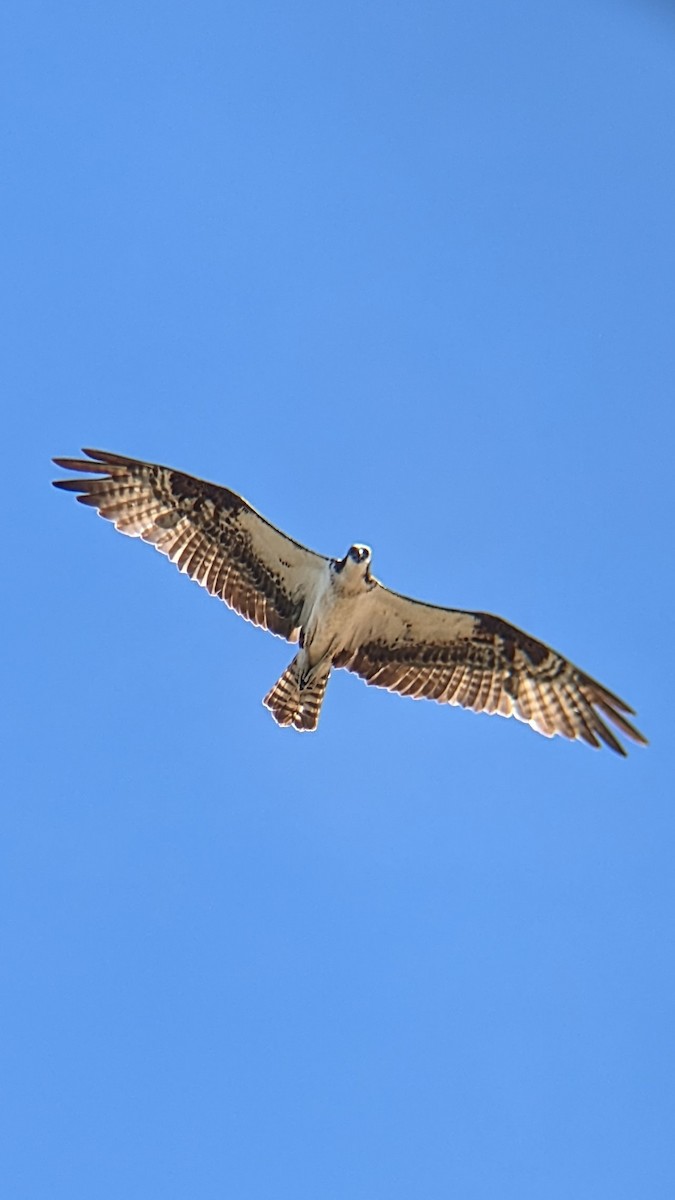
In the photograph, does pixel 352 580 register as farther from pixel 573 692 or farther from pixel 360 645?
pixel 573 692

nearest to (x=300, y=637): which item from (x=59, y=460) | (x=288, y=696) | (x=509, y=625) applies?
(x=288, y=696)

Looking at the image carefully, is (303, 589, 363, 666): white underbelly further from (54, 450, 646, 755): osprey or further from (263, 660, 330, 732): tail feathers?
(263, 660, 330, 732): tail feathers

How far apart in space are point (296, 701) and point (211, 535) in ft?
5.76

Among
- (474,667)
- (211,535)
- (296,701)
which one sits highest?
(474,667)

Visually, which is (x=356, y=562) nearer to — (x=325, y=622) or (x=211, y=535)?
(x=325, y=622)

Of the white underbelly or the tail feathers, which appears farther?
the tail feathers

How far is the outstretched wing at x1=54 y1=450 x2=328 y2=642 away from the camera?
10.7 m

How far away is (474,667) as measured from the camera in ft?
36.3

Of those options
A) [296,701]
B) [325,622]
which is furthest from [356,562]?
[296,701]

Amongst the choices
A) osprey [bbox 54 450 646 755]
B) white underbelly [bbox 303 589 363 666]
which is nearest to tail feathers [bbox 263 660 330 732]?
osprey [bbox 54 450 646 755]

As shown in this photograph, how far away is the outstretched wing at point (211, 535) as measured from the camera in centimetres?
1072

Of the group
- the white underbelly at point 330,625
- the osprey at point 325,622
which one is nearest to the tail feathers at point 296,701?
the osprey at point 325,622

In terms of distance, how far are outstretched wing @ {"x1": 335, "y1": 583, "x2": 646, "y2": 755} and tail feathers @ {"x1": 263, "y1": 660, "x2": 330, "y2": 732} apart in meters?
0.47

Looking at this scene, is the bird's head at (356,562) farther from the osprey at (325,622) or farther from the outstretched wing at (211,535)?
the outstretched wing at (211,535)
